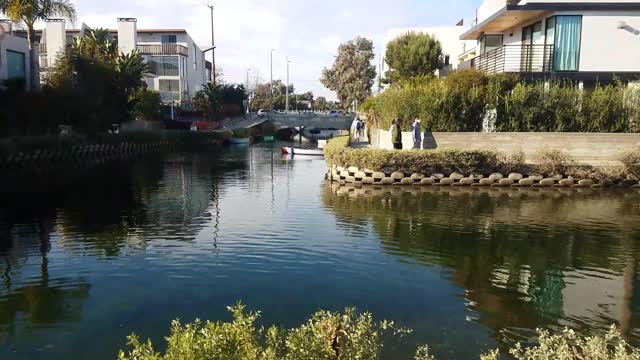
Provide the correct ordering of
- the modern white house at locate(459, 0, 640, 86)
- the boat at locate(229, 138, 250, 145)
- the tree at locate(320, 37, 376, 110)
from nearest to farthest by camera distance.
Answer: the modern white house at locate(459, 0, 640, 86) → the boat at locate(229, 138, 250, 145) → the tree at locate(320, 37, 376, 110)

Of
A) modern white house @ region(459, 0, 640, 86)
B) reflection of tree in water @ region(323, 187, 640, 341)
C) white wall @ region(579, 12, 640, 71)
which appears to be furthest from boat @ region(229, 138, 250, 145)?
white wall @ region(579, 12, 640, 71)

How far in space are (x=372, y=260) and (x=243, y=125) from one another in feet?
205

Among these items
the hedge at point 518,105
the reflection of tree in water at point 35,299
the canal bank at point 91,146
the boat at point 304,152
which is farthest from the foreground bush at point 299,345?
the boat at point 304,152

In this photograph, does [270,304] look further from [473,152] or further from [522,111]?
[522,111]

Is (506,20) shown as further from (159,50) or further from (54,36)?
(54,36)

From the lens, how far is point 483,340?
A: 9.33 metres

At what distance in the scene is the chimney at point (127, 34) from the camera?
68875mm

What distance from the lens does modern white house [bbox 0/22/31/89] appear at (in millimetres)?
37875

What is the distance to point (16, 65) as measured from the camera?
40.6 meters

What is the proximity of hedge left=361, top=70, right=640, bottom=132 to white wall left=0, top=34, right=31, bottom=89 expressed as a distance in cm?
2738

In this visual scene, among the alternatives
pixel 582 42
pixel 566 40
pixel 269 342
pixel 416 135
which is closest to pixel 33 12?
pixel 416 135

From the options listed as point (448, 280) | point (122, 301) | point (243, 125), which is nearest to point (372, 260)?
point (448, 280)

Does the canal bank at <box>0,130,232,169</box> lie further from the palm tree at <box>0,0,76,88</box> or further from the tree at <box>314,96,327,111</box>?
the tree at <box>314,96,327,111</box>

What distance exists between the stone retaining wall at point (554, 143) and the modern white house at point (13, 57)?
28.3 m
